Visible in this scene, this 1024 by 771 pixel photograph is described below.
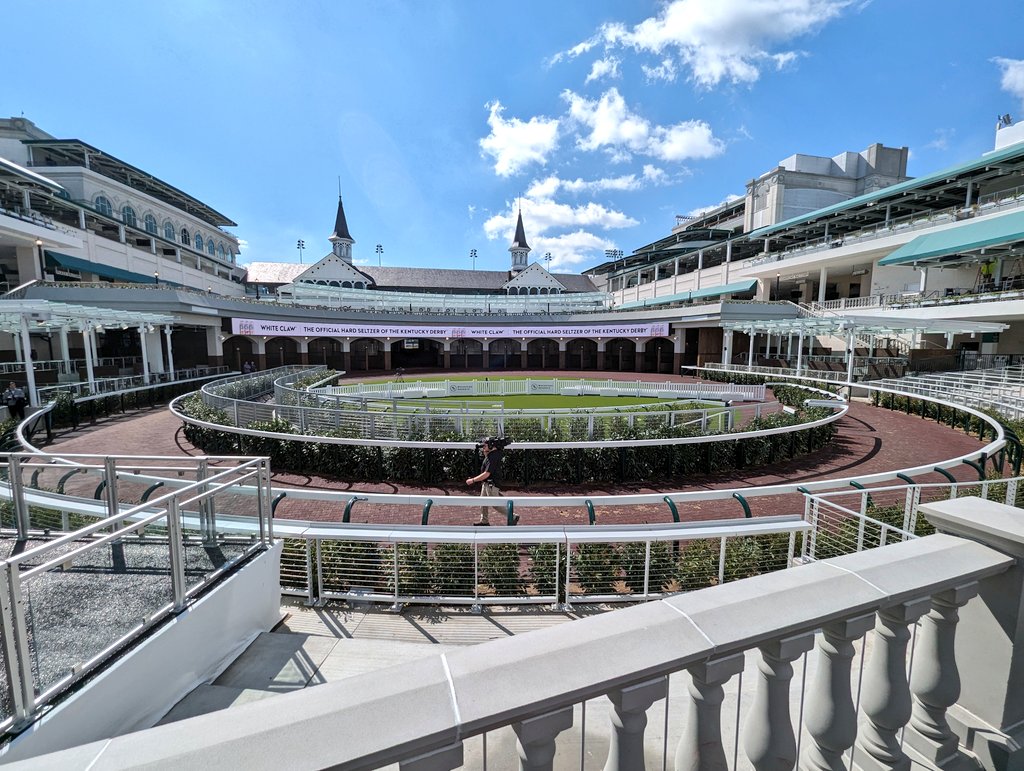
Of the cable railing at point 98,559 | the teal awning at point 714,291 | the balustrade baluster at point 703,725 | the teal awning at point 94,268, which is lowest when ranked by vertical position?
the cable railing at point 98,559

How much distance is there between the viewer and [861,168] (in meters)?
49.6

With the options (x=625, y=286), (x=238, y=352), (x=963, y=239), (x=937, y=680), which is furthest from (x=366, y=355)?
(x=937, y=680)

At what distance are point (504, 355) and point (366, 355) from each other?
13155mm

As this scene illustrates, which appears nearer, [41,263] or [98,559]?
[98,559]

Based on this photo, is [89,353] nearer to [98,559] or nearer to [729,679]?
[98,559]

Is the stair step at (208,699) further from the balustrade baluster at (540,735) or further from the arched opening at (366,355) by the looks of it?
the arched opening at (366,355)

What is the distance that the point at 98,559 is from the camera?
10.8ft

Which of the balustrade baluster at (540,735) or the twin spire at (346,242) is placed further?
the twin spire at (346,242)

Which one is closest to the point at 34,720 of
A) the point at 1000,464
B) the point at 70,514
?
the point at 70,514

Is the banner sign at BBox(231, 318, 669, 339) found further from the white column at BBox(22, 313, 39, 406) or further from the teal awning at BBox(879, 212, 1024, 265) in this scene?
the white column at BBox(22, 313, 39, 406)

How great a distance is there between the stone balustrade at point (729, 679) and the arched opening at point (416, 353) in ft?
150

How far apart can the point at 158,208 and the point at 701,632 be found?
59.5 meters

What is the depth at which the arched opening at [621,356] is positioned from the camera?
145ft

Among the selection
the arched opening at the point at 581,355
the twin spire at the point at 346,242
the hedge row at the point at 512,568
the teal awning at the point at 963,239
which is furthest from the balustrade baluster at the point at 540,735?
the twin spire at the point at 346,242
